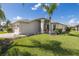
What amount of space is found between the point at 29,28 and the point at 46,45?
30 cm

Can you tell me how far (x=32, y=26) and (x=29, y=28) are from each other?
0.15ft

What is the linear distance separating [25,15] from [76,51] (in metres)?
0.76

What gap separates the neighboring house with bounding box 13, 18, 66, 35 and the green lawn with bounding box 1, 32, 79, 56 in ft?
0.24

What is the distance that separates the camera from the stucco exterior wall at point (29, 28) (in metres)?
2.93

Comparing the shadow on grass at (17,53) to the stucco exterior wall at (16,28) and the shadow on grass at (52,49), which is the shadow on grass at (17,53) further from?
the stucco exterior wall at (16,28)

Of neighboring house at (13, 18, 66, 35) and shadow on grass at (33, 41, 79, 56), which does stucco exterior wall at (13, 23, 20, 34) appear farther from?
shadow on grass at (33, 41, 79, 56)

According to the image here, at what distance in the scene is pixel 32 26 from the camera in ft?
9.64

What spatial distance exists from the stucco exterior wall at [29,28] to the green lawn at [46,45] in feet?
0.23

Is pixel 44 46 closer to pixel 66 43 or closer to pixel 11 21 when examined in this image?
pixel 66 43

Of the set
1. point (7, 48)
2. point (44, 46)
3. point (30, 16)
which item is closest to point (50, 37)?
point (44, 46)

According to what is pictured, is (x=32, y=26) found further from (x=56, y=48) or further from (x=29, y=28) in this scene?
(x=56, y=48)

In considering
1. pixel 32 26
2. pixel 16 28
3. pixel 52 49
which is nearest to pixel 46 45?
pixel 52 49

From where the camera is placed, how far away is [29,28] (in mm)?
2938

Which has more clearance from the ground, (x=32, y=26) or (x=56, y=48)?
(x=32, y=26)
